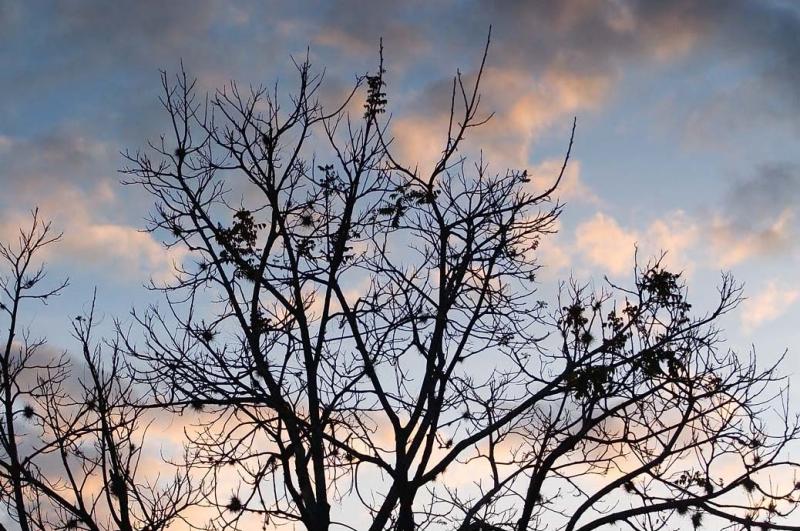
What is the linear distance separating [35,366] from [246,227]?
4571 mm

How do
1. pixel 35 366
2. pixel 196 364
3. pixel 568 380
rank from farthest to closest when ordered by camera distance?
pixel 35 366, pixel 568 380, pixel 196 364

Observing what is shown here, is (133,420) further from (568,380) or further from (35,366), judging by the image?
(568,380)

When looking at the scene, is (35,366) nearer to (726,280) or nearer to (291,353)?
(291,353)

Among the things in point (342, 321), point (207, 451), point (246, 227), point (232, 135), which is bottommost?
point (207, 451)

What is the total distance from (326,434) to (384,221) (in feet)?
11.4

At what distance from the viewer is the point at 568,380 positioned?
14.3 m

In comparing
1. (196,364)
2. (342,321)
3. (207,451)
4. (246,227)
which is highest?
(246,227)

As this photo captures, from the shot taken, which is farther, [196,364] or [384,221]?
[384,221]

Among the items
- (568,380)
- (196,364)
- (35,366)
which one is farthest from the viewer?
(35,366)

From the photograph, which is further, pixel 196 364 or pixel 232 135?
pixel 232 135

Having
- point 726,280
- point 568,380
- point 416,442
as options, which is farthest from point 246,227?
point 726,280

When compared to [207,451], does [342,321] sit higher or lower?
higher

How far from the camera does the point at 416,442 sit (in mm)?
13891

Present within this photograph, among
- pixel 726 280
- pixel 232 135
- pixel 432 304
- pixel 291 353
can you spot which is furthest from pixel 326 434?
pixel 726 280
